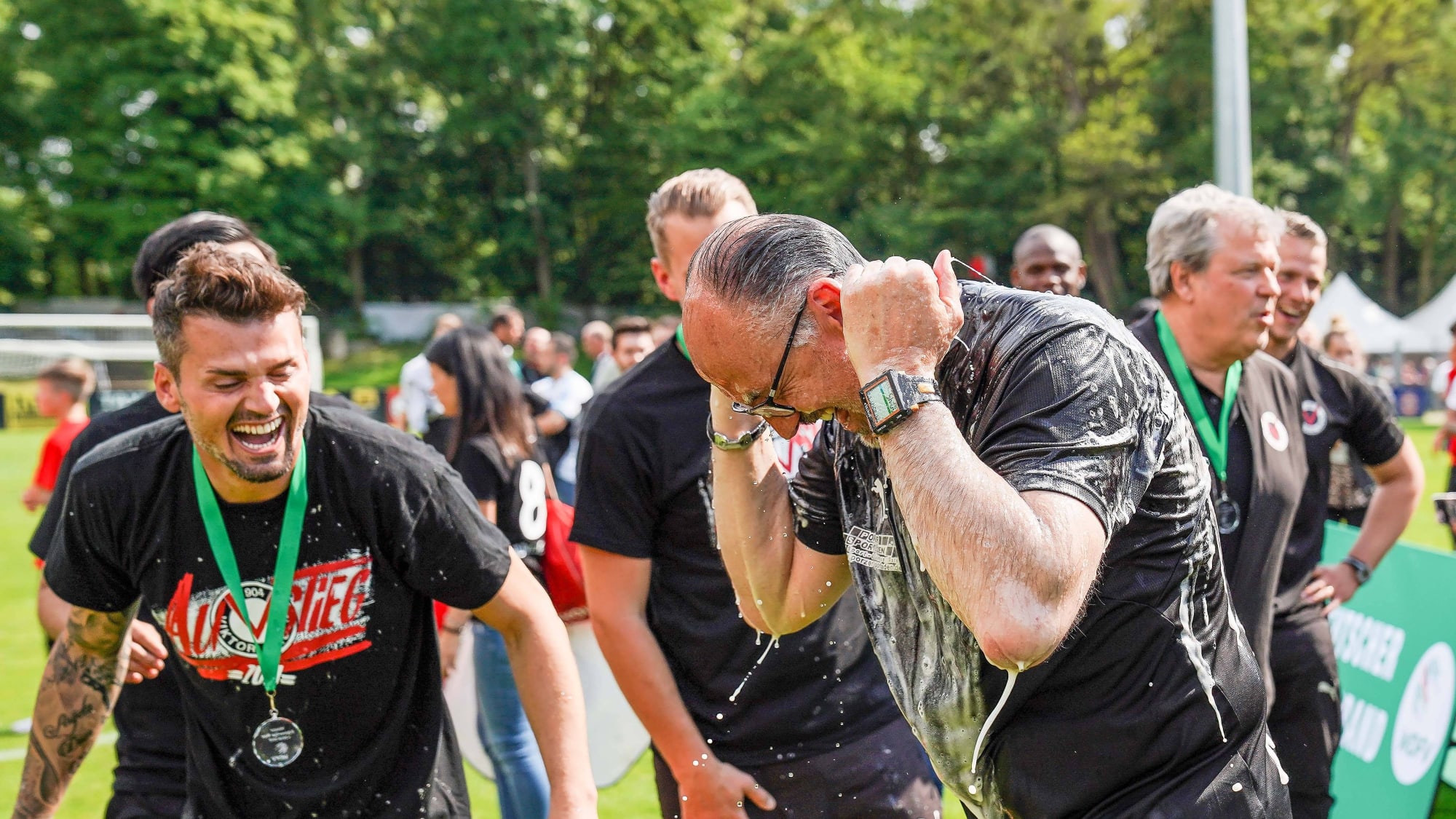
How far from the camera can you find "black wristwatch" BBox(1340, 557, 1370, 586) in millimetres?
4777

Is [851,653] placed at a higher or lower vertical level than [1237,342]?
lower

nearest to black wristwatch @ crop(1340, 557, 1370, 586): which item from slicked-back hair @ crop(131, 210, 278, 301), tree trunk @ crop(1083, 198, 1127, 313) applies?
slicked-back hair @ crop(131, 210, 278, 301)

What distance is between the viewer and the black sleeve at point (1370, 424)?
4590 millimetres

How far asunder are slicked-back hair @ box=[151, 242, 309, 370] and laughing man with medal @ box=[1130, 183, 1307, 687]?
2.40 meters

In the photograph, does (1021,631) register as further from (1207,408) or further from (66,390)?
(66,390)

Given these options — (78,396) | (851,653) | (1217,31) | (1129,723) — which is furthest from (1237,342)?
(78,396)

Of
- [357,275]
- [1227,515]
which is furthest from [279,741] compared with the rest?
[357,275]

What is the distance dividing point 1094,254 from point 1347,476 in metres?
37.2

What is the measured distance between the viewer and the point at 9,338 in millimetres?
35719

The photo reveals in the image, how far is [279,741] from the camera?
113 inches

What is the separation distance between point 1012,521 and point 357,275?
161 ft

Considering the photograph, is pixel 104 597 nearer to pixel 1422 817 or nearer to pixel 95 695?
pixel 95 695

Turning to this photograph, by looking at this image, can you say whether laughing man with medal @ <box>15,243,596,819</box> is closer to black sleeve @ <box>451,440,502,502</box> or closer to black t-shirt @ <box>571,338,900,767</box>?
black t-shirt @ <box>571,338,900,767</box>

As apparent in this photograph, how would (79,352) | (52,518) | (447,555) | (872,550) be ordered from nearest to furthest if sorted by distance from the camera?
(872,550)
(447,555)
(52,518)
(79,352)
